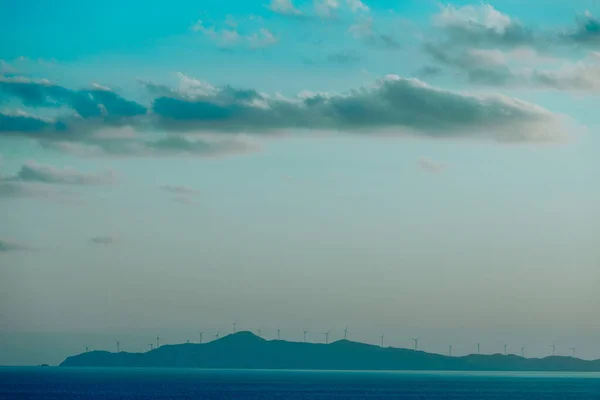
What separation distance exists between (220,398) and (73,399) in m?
31.7

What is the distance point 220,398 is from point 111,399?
23821mm

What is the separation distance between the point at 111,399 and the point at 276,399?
34692mm

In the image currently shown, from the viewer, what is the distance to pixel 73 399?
634 feet

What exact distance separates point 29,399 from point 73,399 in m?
9.26

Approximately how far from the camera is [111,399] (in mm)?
185875

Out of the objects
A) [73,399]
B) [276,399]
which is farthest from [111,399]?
[276,399]

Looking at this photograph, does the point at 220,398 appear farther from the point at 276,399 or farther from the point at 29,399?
the point at 29,399

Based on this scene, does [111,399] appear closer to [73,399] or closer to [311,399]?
[73,399]

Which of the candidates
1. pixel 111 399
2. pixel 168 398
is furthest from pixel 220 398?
pixel 111 399

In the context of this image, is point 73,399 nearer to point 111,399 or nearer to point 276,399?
point 111,399

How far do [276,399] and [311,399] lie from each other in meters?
9.68

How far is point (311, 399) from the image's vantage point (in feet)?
648

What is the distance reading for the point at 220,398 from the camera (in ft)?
640

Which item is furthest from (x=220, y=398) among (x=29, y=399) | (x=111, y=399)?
(x=29, y=399)
